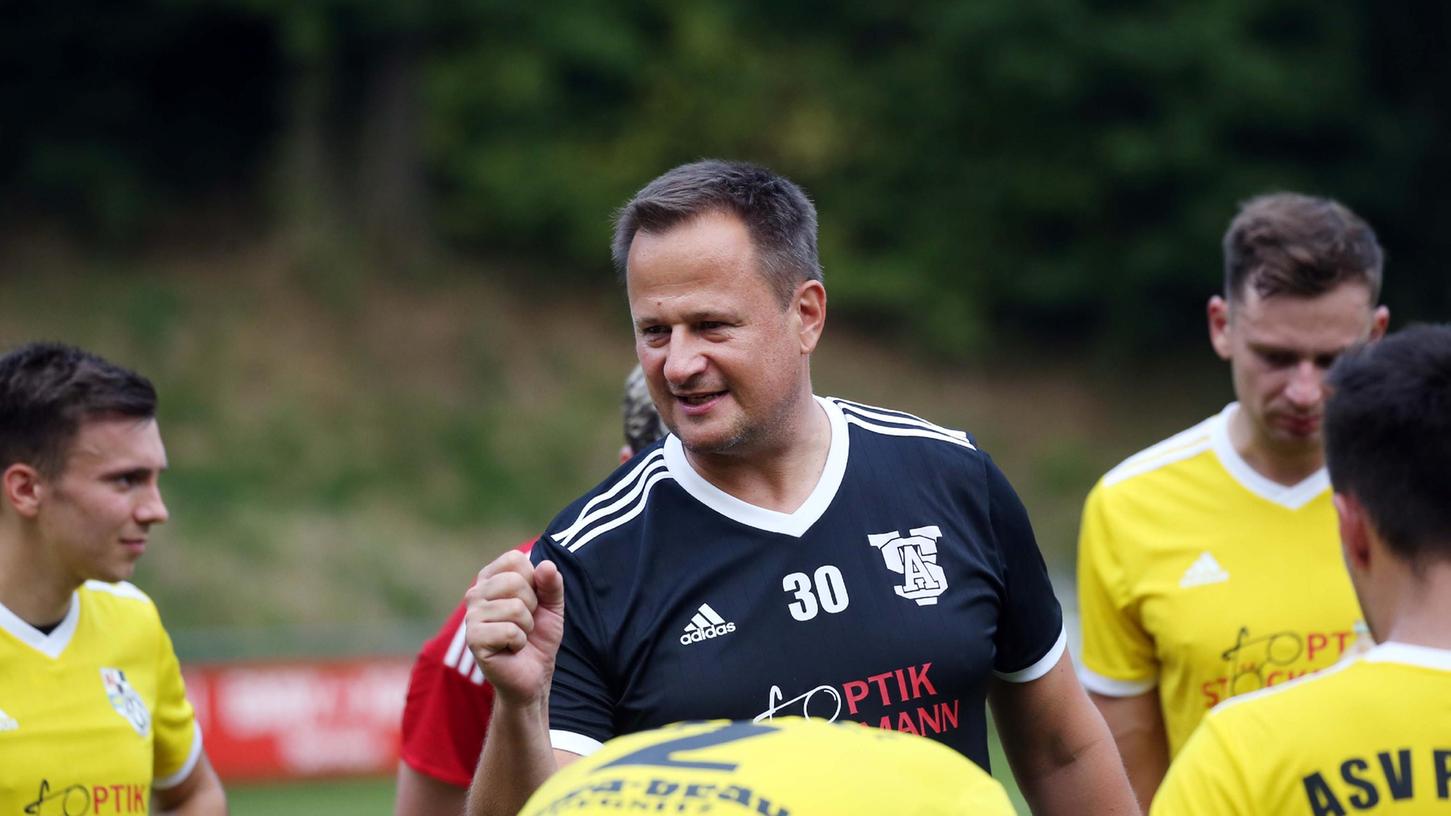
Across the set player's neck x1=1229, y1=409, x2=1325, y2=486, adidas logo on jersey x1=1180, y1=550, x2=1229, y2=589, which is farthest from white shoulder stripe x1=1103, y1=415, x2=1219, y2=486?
adidas logo on jersey x1=1180, y1=550, x2=1229, y2=589

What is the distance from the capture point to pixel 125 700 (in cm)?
489

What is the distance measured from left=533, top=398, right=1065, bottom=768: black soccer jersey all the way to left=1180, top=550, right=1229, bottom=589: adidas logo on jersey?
1092 mm

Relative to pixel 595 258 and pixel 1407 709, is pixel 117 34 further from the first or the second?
pixel 1407 709

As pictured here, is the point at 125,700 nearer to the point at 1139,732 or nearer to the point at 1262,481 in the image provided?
the point at 1139,732

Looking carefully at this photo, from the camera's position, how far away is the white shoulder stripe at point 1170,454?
5.14 metres

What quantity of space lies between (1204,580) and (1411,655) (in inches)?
82.1

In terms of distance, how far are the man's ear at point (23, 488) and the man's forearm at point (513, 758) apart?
2091mm

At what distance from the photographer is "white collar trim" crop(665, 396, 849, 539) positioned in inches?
146

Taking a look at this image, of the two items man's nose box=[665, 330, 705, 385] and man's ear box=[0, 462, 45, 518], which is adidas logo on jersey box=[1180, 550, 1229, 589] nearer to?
man's nose box=[665, 330, 705, 385]

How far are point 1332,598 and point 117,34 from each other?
26.1 meters

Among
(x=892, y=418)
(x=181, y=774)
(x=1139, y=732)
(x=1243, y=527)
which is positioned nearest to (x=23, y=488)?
(x=181, y=774)

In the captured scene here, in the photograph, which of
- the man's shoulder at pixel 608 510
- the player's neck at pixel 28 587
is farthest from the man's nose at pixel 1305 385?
the player's neck at pixel 28 587

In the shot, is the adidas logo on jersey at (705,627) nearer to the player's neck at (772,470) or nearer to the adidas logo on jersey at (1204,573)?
the player's neck at (772,470)

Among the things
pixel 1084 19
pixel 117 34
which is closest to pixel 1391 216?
pixel 1084 19
